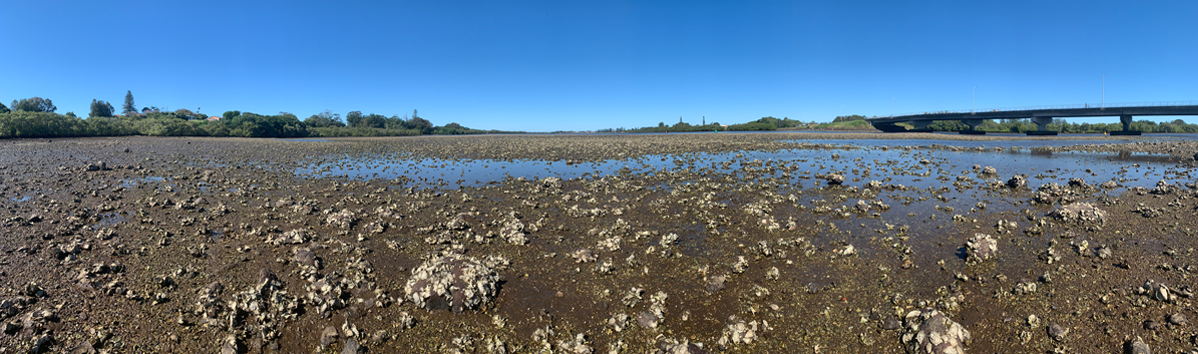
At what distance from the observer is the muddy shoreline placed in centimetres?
478

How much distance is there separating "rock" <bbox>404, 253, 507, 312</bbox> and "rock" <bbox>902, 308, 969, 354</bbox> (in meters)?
4.99

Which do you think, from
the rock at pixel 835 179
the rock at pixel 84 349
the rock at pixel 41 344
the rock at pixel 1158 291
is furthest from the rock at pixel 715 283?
the rock at pixel 835 179

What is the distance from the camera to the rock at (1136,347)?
13.7 ft

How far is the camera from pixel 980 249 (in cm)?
704

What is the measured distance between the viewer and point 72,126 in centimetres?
4778

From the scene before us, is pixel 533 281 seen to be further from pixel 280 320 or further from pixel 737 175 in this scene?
A: pixel 737 175

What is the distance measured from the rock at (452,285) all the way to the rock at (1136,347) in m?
6.95

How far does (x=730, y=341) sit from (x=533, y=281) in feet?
9.86

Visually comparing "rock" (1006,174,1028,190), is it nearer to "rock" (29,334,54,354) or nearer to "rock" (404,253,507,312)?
"rock" (404,253,507,312)

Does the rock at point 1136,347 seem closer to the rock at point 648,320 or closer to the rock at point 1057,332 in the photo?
the rock at point 1057,332

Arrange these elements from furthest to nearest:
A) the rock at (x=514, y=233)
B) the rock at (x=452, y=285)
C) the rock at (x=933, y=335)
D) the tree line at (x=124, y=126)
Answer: the tree line at (x=124, y=126) → the rock at (x=514, y=233) → the rock at (x=452, y=285) → the rock at (x=933, y=335)

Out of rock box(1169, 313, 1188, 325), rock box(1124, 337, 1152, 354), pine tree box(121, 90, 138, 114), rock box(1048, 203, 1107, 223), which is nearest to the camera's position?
rock box(1124, 337, 1152, 354)

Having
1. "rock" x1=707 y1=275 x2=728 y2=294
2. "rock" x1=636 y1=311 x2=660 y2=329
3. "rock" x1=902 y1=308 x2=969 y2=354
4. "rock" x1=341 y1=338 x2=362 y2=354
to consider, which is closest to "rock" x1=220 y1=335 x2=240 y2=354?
"rock" x1=341 y1=338 x2=362 y2=354

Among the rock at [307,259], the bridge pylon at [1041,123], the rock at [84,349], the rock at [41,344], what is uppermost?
the bridge pylon at [1041,123]
